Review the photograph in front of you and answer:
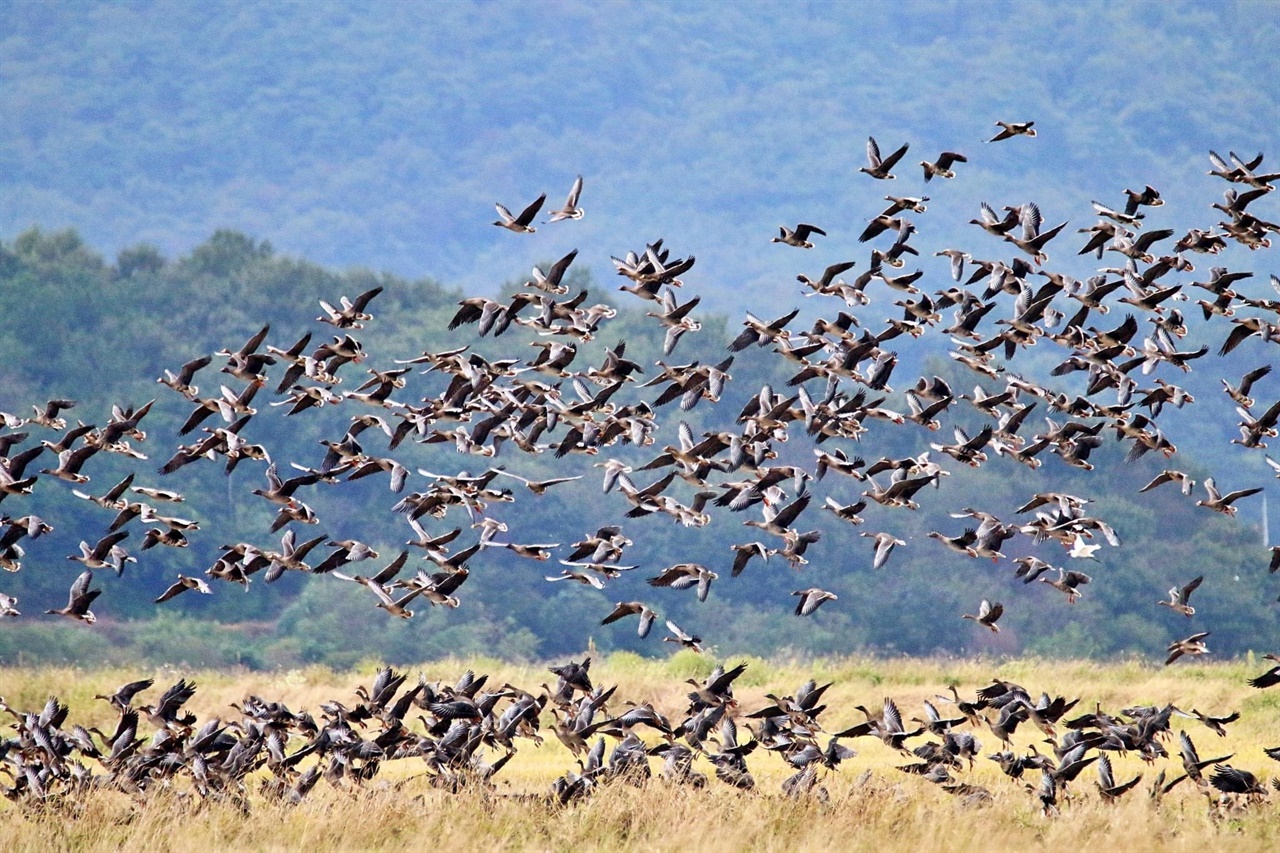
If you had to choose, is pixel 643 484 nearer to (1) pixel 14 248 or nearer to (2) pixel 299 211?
(1) pixel 14 248

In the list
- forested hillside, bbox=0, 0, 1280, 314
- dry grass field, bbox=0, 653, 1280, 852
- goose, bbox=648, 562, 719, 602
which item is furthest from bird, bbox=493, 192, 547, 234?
forested hillside, bbox=0, 0, 1280, 314

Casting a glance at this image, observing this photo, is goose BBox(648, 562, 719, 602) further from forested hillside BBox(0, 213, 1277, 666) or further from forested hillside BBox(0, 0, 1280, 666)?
forested hillside BBox(0, 213, 1277, 666)

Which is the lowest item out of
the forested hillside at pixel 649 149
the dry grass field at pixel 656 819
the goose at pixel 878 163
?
the forested hillside at pixel 649 149

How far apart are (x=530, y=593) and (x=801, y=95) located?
134055 mm

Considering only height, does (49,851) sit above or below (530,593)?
above

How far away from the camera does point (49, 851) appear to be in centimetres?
1820

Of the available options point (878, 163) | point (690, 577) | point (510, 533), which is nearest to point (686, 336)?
point (510, 533)

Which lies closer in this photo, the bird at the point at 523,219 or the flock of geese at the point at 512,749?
the flock of geese at the point at 512,749

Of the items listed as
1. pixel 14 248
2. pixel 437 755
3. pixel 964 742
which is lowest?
pixel 14 248

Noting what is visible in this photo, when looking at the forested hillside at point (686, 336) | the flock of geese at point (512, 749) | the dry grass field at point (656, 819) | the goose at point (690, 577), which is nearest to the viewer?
the dry grass field at point (656, 819)

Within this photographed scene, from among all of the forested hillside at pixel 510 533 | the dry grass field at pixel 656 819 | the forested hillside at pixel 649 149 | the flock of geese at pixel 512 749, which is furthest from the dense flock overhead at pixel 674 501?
the forested hillside at pixel 649 149

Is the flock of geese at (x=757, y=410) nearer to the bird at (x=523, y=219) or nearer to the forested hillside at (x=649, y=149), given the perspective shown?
the bird at (x=523, y=219)

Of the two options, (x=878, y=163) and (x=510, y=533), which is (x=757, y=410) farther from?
(x=510, y=533)

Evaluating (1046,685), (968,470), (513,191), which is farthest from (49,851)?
(513,191)
